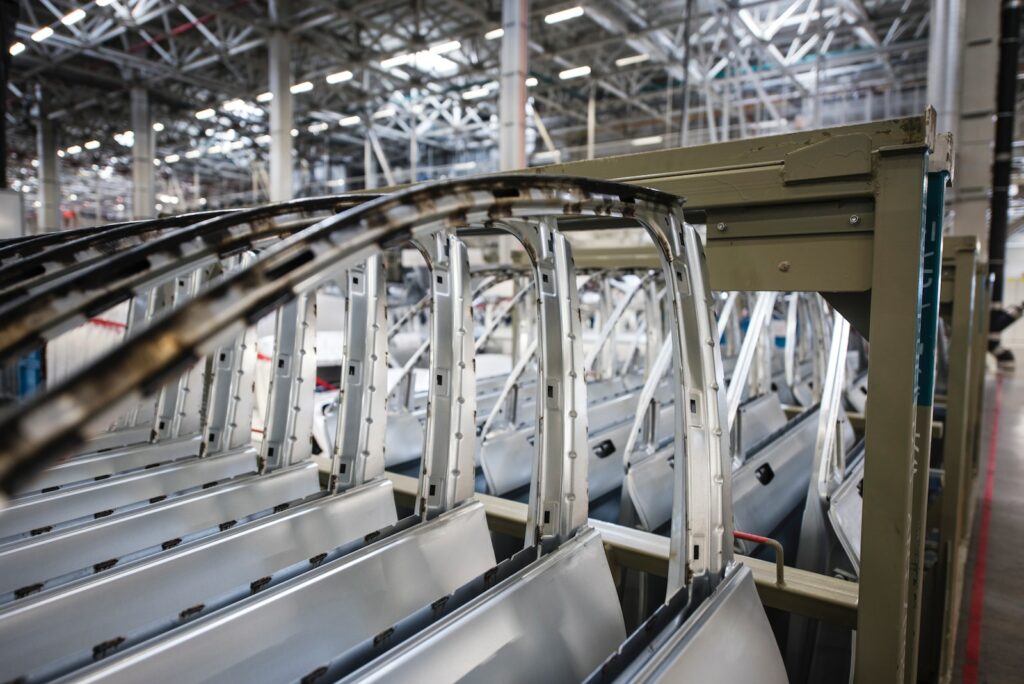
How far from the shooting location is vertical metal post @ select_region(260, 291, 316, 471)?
2.55 metres

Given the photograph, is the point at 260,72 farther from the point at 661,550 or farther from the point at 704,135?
the point at 661,550

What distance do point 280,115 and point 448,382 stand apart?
10.9 metres

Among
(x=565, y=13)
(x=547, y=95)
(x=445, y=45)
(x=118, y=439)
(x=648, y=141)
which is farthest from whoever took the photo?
(x=547, y=95)

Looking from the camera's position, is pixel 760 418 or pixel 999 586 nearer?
pixel 999 586

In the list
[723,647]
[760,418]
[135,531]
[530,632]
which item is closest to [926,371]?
[723,647]

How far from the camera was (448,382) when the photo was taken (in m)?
2.04

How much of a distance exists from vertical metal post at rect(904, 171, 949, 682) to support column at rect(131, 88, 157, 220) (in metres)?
15.8

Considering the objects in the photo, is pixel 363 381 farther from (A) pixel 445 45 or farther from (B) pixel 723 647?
(A) pixel 445 45

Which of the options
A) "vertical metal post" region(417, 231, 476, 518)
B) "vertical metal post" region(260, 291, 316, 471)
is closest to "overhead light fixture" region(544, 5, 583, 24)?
"vertical metal post" region(260, 291, 316, 471)

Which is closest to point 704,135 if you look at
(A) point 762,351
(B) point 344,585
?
(A) point 762,351

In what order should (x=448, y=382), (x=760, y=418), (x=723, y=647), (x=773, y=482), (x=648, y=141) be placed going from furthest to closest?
(x=648, y=141), (x=760, y=418), (x=773, y=482), (x=448, y=382), (x=723, y=647)

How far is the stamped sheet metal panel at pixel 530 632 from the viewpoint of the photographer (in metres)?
1.29

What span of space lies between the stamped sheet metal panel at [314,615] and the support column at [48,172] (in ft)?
62.8

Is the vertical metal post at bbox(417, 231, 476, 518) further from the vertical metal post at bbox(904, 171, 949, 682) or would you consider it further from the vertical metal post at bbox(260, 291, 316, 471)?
the vertical metal post at bbox(904, 171, 949, 682)
